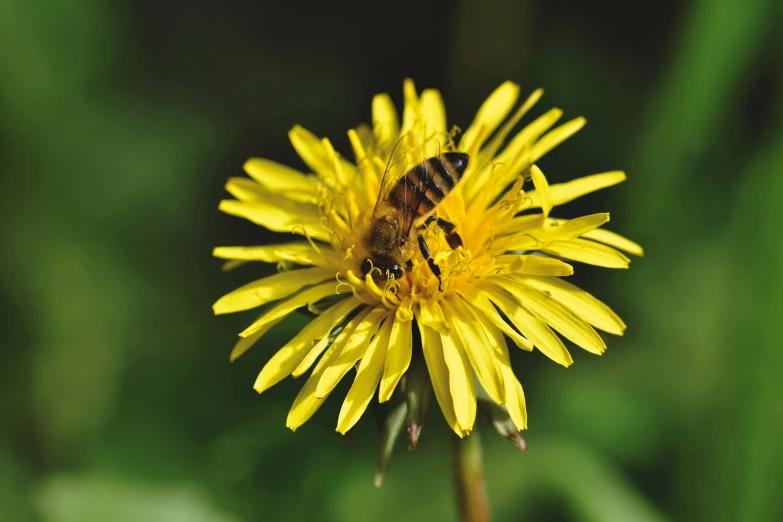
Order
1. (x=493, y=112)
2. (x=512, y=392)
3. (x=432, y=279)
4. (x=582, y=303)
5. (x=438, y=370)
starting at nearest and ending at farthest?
(x=512, y=392) < (x=438, y=370) < (x=582, y=303) < (x=432, y=279) < (x=493, y=112)

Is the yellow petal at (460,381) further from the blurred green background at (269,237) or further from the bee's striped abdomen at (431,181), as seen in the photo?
the blurred green background at (269,237)

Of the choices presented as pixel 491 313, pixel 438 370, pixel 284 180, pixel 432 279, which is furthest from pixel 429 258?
pixel 284 180

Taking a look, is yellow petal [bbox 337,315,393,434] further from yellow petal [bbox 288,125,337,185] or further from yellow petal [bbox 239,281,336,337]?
yellow petal [bbox 288,125,337,185]

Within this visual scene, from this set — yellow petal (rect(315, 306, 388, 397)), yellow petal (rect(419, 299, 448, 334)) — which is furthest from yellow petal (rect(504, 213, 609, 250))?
yellow petal (rect(315, 306, 388, 397))

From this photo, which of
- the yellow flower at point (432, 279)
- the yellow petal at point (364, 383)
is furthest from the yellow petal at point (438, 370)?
the yellow petal at point (364, 383)

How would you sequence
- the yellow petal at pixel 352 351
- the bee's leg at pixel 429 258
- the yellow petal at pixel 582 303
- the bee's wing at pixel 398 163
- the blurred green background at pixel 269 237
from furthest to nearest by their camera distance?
the blurred green background at pixel 269 237 < the bee's wing at pixel 398 163 < the bee's leg at pixel 429 258 < the yellow petal at pixel 582 303 < the yellow petal at pixel 352 351

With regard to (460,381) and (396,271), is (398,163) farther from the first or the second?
(460,381)

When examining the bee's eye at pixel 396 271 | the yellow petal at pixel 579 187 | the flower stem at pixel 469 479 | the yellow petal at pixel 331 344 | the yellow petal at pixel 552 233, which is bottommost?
the flower stem at pixel 469 479
